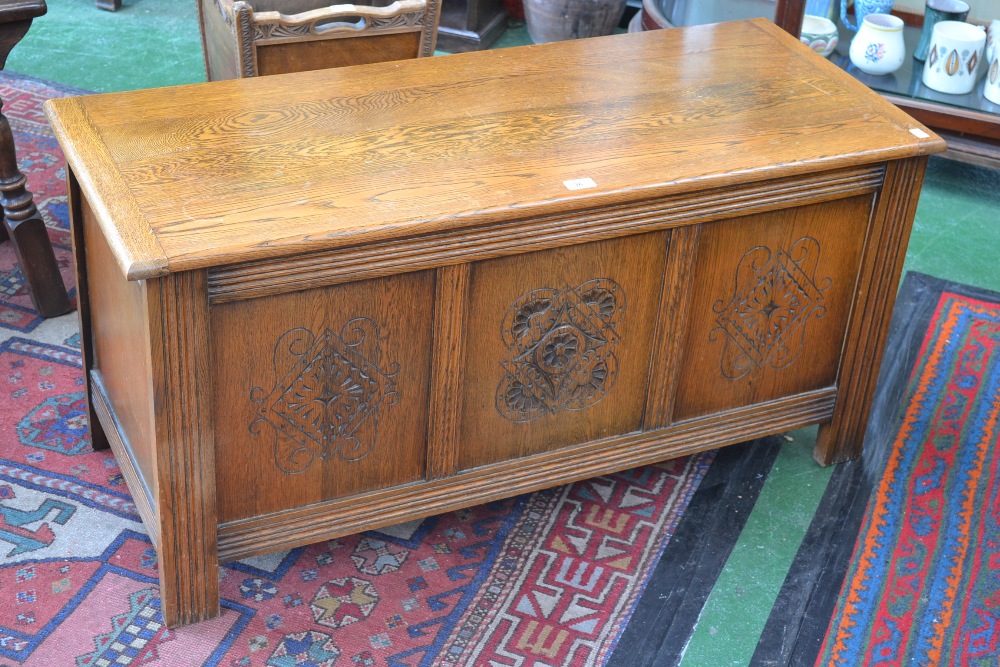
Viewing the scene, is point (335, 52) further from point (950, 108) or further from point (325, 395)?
point (950, 108)

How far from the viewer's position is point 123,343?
7.41 ft

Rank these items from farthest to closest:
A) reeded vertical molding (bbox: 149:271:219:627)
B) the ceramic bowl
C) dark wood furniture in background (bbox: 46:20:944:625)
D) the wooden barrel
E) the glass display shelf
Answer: the wooden barrel < the ceramic bowl < the glass display shelf < dark wood furniture in background (bbox: 46:20:944:625) < reeded vertical molding (bbox: 149:271:219:627)

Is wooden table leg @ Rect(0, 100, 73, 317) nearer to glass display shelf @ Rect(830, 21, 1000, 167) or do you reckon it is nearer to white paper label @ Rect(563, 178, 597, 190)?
white paper label @ Rect(563, 178, 597, 190)

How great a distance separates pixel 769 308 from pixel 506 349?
62 centimetres

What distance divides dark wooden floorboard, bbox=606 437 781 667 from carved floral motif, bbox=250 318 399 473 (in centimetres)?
66

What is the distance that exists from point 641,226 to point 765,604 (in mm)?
837

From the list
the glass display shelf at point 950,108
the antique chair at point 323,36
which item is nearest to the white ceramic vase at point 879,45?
the glass display shelf at point 950,108

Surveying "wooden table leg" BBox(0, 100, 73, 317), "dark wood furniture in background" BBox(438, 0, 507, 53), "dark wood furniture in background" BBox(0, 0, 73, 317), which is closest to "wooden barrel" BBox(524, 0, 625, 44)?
"dark wood furniture in background" BBox(438, 0, 507, 53)

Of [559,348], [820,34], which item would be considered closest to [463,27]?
[820,34]

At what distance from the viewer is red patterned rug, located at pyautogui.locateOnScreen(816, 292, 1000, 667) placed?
93.4 inches

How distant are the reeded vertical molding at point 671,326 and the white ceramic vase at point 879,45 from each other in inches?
76.2

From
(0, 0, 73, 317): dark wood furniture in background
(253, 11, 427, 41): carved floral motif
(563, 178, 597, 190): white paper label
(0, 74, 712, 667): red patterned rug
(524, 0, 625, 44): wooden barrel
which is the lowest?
(0, 74, 712, 667): red patterned rug

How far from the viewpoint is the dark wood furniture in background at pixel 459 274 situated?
81.3 inches

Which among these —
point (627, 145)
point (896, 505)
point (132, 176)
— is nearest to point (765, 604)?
point (896, 505)
